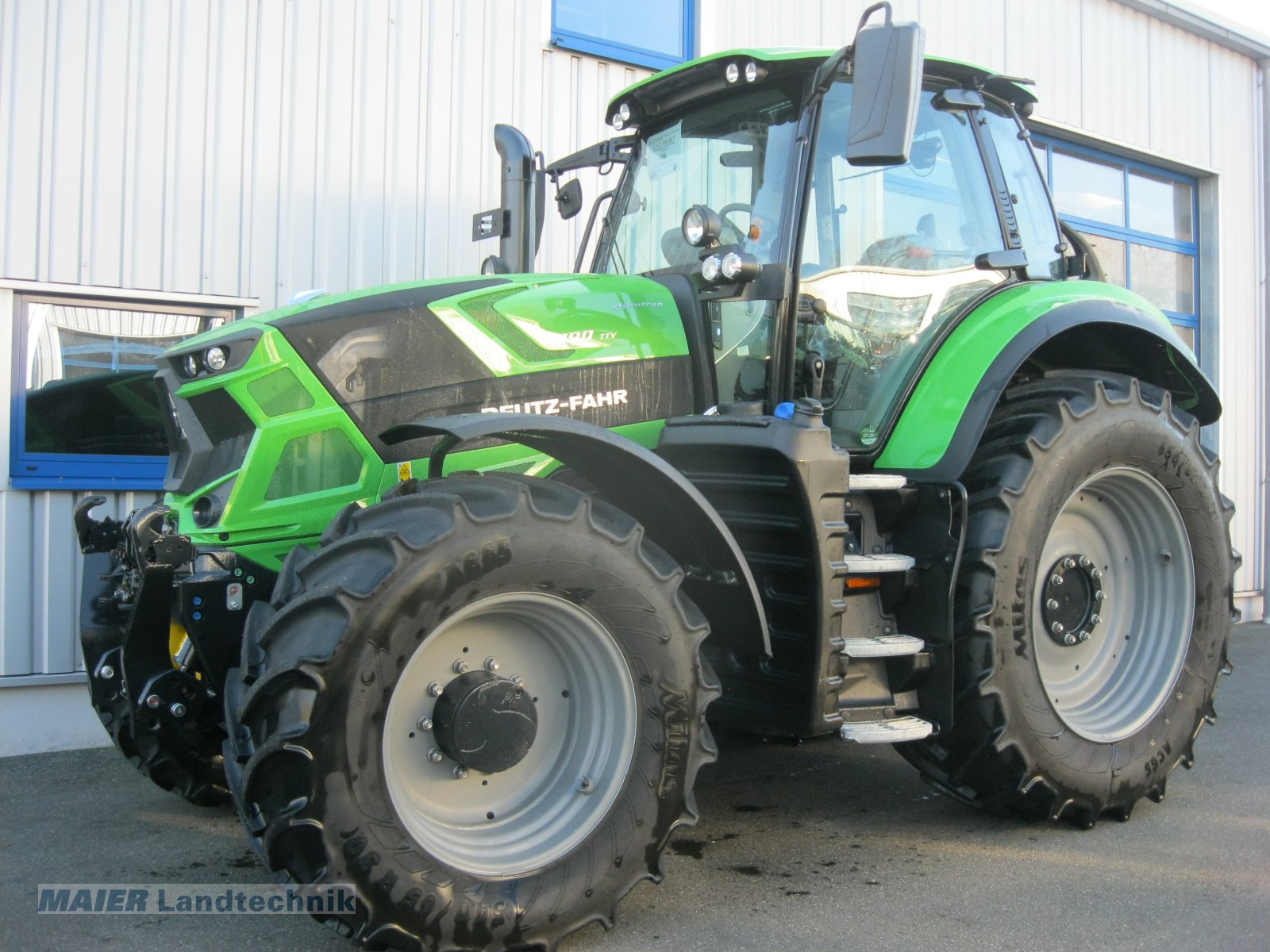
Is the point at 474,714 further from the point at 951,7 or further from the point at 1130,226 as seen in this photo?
the point at 1130,226

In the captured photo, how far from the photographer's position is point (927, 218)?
3.97 m

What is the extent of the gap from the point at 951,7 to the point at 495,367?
6270 millimetres

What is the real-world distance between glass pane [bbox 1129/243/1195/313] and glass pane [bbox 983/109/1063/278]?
5.63 m

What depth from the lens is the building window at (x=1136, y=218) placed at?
8.93 m

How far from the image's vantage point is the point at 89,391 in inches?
209

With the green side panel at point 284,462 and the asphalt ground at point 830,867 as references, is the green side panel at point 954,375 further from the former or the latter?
the green side panel at point 284,462

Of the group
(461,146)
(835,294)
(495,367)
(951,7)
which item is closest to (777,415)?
(835,294)

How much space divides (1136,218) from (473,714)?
8.58 meters

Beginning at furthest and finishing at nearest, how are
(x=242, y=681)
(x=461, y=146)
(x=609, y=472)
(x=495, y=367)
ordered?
(x=461, y=146) → (x=495, y=367) → (x=609, y=472) → (x=242, y=681)

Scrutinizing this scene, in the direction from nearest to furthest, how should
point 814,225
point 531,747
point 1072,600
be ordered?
point 531,747 → point 814,225 → point 1072,600

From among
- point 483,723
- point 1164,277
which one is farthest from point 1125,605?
point 1164,277

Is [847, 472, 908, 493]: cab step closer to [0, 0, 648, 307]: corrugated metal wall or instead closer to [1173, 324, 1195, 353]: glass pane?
[0, 0, 648, 307]: corrugated metal wall

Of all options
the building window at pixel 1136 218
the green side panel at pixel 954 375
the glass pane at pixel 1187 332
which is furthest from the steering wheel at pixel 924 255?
the glass pane at pixel 1187 332

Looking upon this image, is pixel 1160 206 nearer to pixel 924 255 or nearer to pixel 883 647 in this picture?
pixel 924 255
